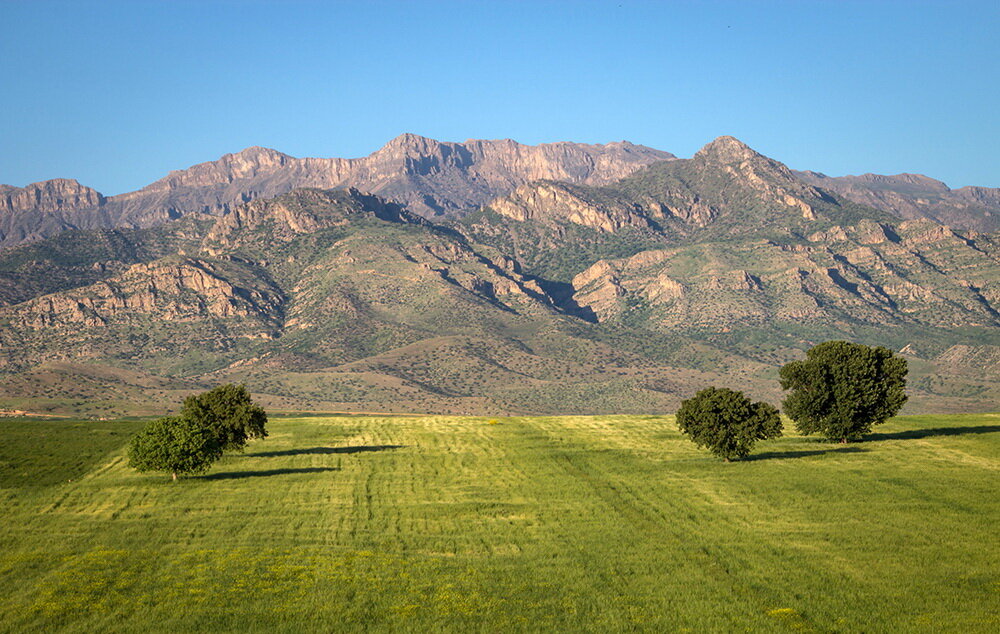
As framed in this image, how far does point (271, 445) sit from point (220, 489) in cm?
3852

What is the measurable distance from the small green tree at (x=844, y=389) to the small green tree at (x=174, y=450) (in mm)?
68913

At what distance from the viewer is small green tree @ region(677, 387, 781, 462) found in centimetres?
11175

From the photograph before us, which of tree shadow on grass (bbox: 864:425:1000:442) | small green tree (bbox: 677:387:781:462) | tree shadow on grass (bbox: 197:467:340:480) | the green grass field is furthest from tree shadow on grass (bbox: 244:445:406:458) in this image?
tree shadow on grass (bbox: 864:425:1000:442)

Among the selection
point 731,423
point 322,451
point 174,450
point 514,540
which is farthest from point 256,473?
point 731,423

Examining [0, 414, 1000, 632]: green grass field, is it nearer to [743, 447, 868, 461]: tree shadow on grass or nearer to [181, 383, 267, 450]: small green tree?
[743, 447, 868, 461]: tree shadow on grass

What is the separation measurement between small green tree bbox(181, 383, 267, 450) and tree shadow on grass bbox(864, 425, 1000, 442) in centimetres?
7903

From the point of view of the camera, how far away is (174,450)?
103 meters

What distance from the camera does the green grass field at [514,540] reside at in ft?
191

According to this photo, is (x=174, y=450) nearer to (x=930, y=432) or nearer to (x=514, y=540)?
(x=514, y=540)

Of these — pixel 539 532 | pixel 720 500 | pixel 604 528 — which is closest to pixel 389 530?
pixel 539 532

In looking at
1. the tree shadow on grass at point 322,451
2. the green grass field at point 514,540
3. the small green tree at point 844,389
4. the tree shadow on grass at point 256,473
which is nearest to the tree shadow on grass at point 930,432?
the green grass field at point 514,540

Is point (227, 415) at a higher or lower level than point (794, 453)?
higher

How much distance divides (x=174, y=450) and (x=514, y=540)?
4465 centimetres

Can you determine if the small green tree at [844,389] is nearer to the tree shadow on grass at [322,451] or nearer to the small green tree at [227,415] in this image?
the tree shadow on grass at [322,451]
